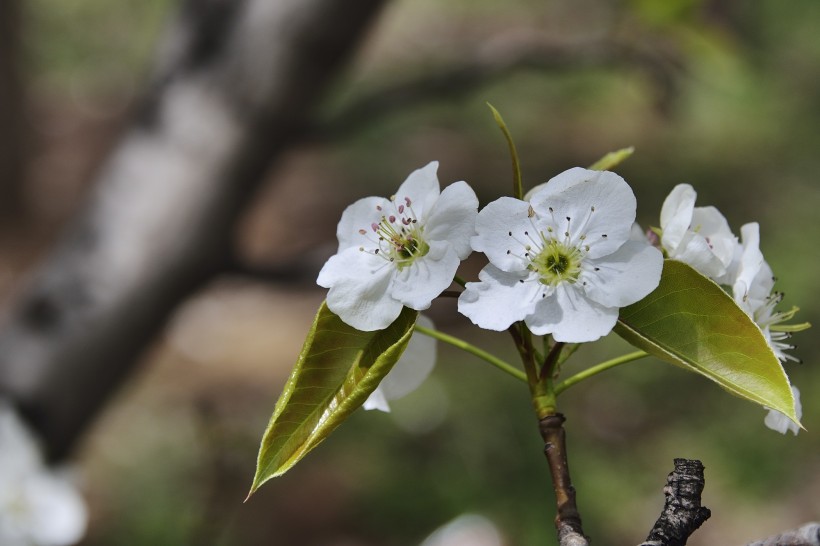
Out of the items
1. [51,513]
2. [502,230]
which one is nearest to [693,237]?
[502,230]

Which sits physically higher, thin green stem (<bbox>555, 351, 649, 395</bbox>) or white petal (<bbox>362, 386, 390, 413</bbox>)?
thin green stem (<bbox>555, 351, 649, 395</bbox>)

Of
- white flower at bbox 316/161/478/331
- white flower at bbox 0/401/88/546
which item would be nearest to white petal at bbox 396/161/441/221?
white flower at bbox 316/161/478/331

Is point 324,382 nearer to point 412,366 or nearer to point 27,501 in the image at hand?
point 412,366

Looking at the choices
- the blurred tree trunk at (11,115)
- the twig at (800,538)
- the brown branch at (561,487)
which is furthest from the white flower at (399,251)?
the blurred tree trunk at (11,115)

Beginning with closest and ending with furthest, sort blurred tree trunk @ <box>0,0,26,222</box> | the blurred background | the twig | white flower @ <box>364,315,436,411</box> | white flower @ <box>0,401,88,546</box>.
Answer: the twig
white flower @ <box>364,315,436,411</box>
white flower @ <box>0,401,88,546</box>
the blurred background
blurred tree trunk @ <box>0,0,26,222</box>

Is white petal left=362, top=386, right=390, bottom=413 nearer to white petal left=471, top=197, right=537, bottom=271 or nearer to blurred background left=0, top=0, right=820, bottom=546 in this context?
white petal left=471, top=197, right=537, bottom=271

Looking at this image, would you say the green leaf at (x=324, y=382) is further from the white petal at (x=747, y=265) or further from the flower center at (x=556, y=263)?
the white petal at (x=747, y=265)
